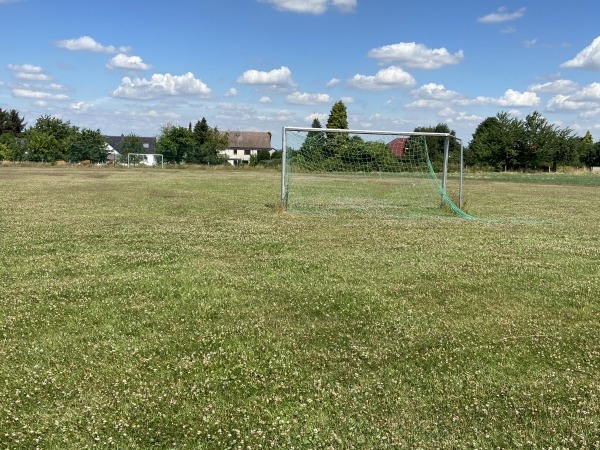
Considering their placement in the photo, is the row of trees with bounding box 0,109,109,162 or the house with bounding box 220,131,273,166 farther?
the house with bounding box 220,131,273,166

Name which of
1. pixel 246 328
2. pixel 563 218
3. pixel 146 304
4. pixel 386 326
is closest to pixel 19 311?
pixel 146 304

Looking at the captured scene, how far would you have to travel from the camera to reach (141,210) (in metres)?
17.5

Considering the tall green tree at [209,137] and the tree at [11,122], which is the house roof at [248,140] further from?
the tree at [11,122]

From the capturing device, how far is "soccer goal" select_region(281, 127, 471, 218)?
1858 cm

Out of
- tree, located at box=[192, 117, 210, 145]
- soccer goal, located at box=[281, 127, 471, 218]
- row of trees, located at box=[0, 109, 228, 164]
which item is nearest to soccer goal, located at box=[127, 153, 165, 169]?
row of trees, located at box=[0, 109, 228, 164]

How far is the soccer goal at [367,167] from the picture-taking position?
1858cm

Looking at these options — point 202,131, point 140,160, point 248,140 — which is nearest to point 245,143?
point 248,140

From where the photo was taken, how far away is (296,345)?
5352 millimetres

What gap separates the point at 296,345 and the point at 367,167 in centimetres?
2001

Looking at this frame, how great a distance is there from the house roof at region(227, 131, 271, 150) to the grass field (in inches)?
4911

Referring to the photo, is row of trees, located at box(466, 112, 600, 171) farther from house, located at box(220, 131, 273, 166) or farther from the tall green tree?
house, located at box(220, 131, 273, 166)

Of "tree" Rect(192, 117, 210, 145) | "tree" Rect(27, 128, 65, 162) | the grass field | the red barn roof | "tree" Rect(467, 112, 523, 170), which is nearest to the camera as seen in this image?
the grass field

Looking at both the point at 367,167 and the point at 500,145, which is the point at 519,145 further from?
the point at 367,167

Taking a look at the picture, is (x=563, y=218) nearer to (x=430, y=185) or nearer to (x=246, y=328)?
(x=430, y=185)
